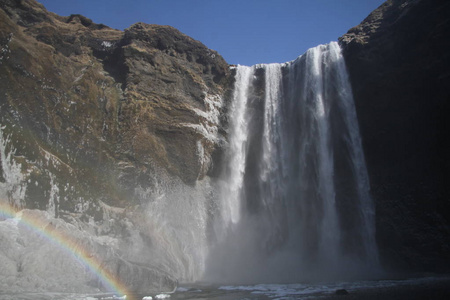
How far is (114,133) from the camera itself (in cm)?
2238

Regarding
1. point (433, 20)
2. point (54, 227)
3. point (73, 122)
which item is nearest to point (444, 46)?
point (433, 20)

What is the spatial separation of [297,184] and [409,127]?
909 centimetres

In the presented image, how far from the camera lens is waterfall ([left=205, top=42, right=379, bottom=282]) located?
78.9 feet

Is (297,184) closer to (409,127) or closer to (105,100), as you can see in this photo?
(409,127)

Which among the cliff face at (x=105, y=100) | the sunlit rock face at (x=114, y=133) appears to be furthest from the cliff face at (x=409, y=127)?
the cliff face at (x=105, y=100)

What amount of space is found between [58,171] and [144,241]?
6.17 meters

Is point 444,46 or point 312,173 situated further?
point 312,173

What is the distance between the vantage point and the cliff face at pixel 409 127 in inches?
915

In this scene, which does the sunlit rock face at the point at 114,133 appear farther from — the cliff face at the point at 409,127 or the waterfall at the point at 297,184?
the cliff face at the point at 409,127

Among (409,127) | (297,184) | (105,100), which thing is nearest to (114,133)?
(105,100)

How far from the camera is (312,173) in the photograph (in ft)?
86.1

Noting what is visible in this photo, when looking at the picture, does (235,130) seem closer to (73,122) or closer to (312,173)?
(312,173)

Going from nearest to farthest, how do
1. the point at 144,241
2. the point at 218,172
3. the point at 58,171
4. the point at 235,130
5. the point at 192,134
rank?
the point at 58,171 → the point at 144,241 → the point at 192,134 → the point at 218,172 → the point at 235,130

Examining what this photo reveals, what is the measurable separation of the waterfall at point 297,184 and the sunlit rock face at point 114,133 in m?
2.62
